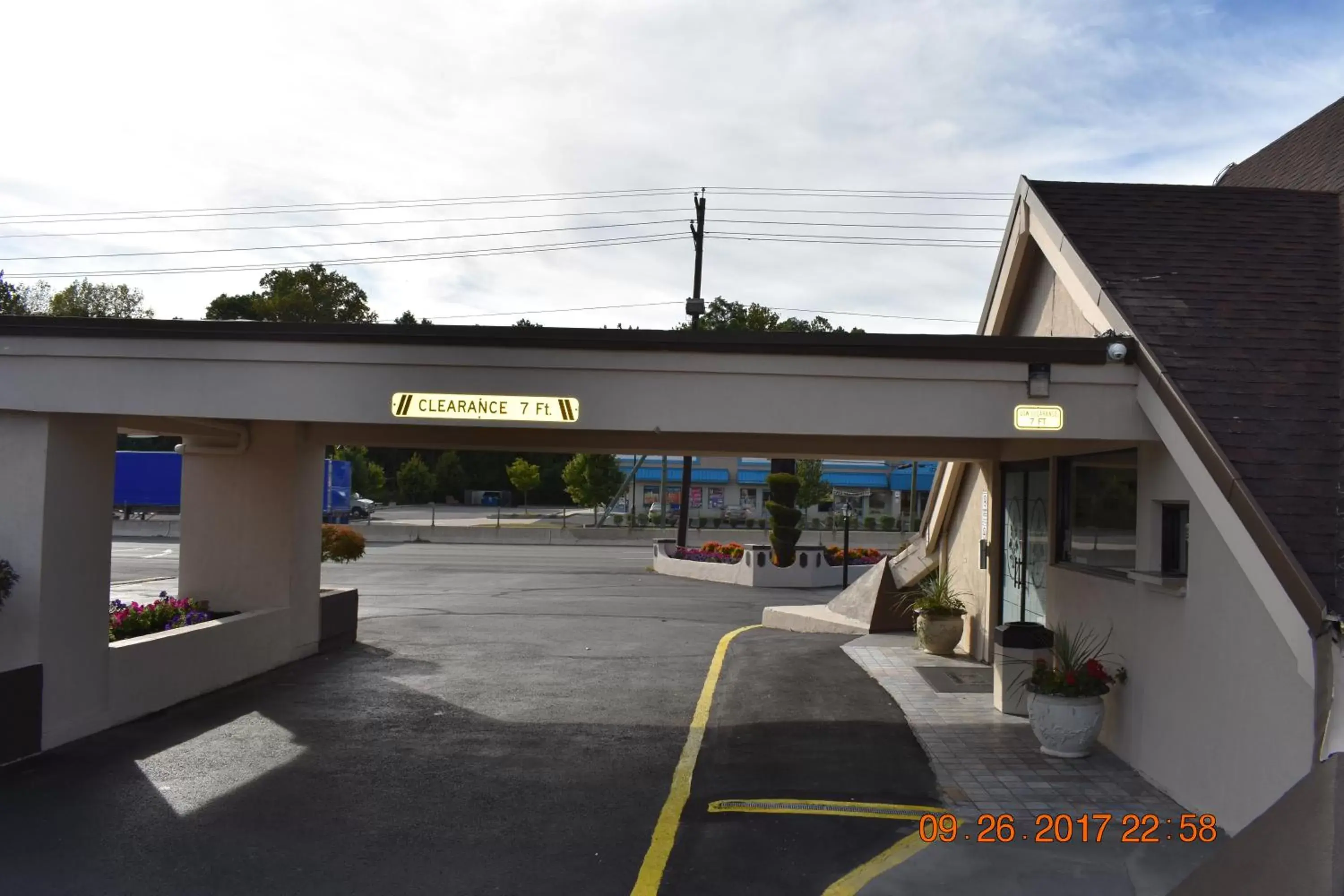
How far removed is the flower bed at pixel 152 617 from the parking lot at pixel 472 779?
0.95 m

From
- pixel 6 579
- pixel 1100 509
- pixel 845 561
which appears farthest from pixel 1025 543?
pixel 845 561

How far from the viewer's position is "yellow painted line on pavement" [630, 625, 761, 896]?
6203 millimetres

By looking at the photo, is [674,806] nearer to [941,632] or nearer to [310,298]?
[941,632]

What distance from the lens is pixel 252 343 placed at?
8516 mm

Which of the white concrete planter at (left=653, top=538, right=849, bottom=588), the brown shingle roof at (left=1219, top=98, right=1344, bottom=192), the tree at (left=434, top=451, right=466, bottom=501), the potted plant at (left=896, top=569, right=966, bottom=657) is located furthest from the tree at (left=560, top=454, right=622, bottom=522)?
the brown shingle roof at (left=1219, top=98, right=1344, bottom=192)

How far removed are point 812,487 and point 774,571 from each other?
17.7 meters

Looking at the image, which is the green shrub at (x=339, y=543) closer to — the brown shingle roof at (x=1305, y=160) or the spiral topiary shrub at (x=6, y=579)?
the spiral topiary shrub at (x=6, y=579)

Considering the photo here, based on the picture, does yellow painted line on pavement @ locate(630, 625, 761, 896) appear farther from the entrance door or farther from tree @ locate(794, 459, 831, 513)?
tree @ locate(794, 459, 831, 513)

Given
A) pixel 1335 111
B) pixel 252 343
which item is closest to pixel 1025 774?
pixel 252 343

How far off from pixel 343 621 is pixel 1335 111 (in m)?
13.7

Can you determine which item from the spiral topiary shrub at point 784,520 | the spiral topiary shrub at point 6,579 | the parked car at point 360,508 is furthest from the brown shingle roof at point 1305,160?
the parked car at point 360,508

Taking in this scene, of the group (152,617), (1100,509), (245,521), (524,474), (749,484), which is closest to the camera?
(1100,509)

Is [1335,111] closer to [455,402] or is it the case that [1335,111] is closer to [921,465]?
[455,402]

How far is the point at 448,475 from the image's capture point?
227ft
